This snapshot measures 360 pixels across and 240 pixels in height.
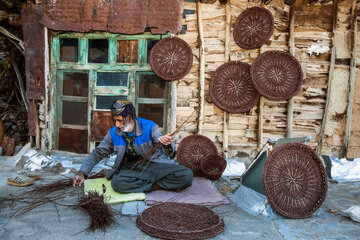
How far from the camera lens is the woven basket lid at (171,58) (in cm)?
462

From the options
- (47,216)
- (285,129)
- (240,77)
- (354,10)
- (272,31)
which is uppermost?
(354,10)

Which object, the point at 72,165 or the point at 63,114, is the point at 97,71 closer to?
the point at 63,114

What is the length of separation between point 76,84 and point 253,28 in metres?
3.09

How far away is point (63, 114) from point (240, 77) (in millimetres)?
3098

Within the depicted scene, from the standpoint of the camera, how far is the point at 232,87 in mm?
4676

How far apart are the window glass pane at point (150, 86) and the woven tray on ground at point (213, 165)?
1421mm

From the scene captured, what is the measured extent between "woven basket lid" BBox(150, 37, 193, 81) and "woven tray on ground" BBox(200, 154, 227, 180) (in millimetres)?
1417

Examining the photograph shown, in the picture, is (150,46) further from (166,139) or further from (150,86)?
(166,139)

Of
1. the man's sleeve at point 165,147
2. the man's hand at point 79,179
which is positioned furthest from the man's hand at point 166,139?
the man's hand at point 79,179

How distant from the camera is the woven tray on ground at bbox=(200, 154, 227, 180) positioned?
4.11 m

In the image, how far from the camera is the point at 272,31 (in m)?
4.53

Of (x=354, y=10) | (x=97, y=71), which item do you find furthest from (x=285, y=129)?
(x=97, y=71)

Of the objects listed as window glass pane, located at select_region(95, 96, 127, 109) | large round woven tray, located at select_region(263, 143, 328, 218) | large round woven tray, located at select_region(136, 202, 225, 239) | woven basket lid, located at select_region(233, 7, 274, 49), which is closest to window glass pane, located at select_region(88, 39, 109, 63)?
window glass pane, located at select_region(95, 96, 127, 109)

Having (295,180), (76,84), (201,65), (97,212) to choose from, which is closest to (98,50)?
(76,84)
